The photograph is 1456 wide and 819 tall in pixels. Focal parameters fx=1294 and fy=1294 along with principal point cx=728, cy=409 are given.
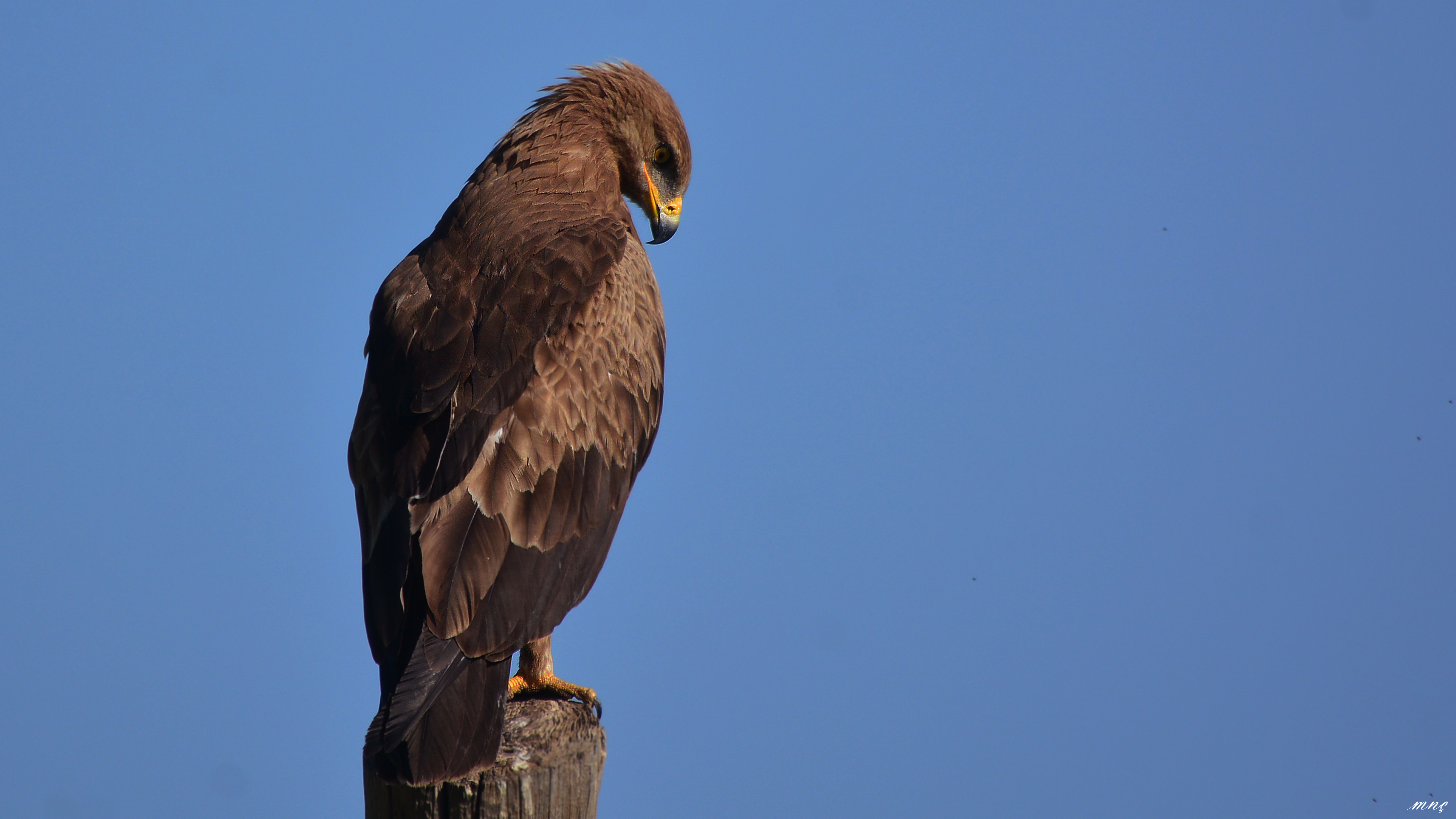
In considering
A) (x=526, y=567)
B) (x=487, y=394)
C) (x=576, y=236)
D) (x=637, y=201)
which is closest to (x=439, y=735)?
(x=526, y=567)

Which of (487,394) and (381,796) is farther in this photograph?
(487,394)

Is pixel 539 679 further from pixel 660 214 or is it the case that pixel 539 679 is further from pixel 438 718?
pixel 660 214

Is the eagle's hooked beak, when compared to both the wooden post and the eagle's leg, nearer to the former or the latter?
the eagle's leg

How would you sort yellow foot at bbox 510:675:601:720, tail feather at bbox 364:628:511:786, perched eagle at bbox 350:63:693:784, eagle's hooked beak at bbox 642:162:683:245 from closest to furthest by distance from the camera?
tail feather at bbox 364:628:511:786, perched eagle at bbox 350:63:693:784, yellow foot at bbox 510:675:601:720, eagle's hooked beak at bbox 642:162:683:245

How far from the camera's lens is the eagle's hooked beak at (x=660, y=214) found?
671 centimetres

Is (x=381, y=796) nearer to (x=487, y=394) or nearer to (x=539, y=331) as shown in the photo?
(x=487, y=394)

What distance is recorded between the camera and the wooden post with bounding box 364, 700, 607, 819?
370 cm

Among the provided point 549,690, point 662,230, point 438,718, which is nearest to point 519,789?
point 438,718

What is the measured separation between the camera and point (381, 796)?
3.76m

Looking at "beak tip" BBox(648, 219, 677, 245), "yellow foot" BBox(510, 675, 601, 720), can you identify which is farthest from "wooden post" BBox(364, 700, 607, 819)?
"beak tip" BBox(648, 219, 677, 245)

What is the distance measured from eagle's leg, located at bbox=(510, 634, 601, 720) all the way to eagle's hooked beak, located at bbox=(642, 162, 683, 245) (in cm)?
247

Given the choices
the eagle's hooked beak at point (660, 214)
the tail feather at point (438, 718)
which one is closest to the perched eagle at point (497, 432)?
the tail feather at point (438, 718)

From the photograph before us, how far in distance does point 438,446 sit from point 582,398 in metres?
0.69

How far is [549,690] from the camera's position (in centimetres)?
505
